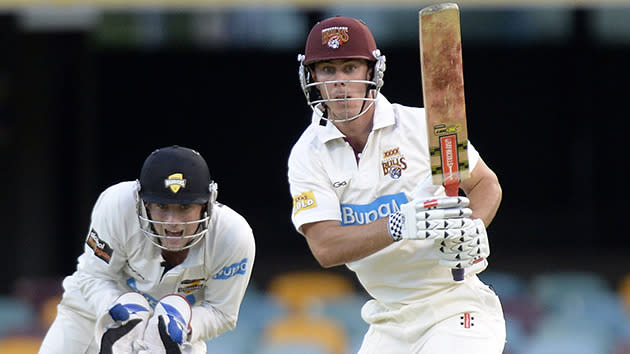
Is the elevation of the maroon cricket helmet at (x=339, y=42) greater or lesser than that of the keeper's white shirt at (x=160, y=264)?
greater

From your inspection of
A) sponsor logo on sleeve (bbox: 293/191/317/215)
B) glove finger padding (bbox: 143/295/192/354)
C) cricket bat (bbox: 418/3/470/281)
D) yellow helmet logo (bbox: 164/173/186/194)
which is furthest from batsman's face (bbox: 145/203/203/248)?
cricket bat (bbox: 418/3/470/281)

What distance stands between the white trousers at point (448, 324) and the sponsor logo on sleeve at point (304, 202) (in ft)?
1.54

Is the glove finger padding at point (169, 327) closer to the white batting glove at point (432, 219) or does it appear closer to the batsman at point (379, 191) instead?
the batsman at point (379, 191)

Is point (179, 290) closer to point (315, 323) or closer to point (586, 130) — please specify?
point (315, 323)

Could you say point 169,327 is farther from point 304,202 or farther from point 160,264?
point 304,202

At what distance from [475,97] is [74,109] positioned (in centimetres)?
350

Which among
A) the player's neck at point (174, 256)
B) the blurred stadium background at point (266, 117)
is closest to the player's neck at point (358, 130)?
the player's neck at point (174, 256)

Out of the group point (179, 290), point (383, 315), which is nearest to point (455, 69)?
point (383, 315)

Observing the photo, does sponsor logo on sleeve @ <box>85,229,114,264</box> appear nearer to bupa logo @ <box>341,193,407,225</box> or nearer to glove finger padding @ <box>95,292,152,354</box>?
glove finger padding @ <box>95,292,152,354</box>

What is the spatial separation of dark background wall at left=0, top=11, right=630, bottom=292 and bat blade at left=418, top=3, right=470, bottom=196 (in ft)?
18.8

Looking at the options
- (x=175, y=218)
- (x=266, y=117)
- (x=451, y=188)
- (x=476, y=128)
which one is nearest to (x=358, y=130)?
(x=451, y=188)

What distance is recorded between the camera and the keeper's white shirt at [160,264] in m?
3.53

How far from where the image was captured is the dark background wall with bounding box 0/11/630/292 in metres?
9.09

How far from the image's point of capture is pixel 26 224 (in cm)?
845
